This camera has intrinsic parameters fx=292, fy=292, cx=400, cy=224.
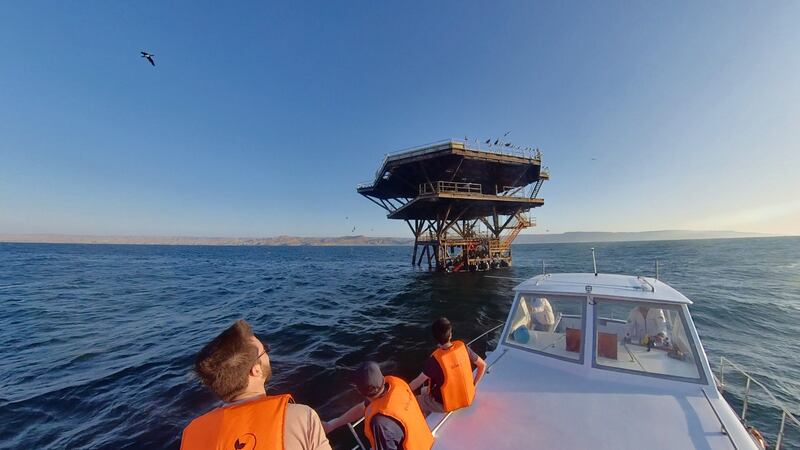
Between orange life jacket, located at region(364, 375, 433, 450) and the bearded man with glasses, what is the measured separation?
0.70 m

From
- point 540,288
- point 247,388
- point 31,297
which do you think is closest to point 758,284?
point 540,288

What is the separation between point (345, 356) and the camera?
8594 millimetres

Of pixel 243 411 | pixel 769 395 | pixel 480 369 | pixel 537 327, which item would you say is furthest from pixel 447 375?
A: pixel 769 395

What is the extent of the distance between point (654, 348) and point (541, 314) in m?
1.56

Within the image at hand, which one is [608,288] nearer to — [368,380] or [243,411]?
[368,380]

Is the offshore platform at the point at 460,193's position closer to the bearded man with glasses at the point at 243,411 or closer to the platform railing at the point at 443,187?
the platform railing at the point at 443,187

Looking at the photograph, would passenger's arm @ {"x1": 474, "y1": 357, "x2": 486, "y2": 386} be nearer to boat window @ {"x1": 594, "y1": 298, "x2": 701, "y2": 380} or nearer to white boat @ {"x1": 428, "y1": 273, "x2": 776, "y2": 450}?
white boat @ {"x1": 428, "y1": 273, "x2": 776, "y2": 450}

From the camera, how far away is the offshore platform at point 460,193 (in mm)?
21406

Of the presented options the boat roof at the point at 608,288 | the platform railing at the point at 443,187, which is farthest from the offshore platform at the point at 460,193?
the boat roof at the point at 608,288

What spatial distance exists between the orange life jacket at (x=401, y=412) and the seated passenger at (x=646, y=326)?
420cm

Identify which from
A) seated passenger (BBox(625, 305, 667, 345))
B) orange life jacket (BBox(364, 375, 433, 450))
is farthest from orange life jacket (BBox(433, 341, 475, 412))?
seated passenger (BBox(625, 305, 667, 345))

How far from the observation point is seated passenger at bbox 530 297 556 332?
5.16 m

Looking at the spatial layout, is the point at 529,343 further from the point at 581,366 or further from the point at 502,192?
the point at 502,192

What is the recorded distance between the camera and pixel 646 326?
4.91m
